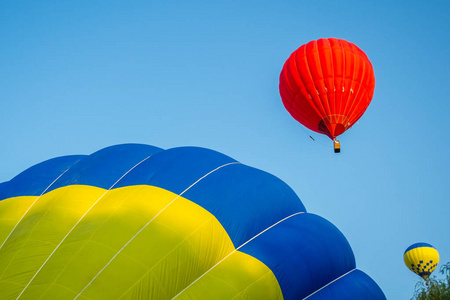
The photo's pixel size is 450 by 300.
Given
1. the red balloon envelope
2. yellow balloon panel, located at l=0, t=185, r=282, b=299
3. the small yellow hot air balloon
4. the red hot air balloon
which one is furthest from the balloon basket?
the small yellow hot air balloon

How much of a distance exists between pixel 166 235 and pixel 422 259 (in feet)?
44.7

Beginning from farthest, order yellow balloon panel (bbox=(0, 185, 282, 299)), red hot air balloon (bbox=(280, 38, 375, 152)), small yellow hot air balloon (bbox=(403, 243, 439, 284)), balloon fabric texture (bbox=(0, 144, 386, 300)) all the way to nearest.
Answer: small yellow hot air balloon (bbox=(403, 243, 439, 284)) → red hot air balloon (bbox=(280, 38, 375, 152)) → balloon fabric texture (bbox=(0, 144, 386, 300)) → yellow balloon panel (bbox=(0, 185, 282, 299))

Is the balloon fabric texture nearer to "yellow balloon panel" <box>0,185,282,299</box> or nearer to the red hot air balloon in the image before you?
"yellow balloon panel" <box>0,185,282,299</box>

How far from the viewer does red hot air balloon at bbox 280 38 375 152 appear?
12.2m

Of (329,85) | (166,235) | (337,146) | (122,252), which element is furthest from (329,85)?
(122,252)

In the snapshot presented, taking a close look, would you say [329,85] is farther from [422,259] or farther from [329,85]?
[422,259]

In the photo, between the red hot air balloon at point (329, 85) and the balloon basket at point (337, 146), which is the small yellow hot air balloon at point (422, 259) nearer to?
the red hot air balloon at point (329, 85)

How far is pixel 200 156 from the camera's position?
8.46 meters

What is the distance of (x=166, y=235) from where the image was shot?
7.02 meters

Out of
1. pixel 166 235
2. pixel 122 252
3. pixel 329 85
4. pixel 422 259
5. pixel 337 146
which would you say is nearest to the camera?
pixel 122 252

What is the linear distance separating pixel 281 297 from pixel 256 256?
57 centimetres

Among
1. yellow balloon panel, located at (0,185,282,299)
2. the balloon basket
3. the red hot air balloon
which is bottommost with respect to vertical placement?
yellow balloon panel, located at (0,185,282,299)

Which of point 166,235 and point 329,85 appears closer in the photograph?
point 166,235

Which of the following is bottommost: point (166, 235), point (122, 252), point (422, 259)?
point (422, 259)
